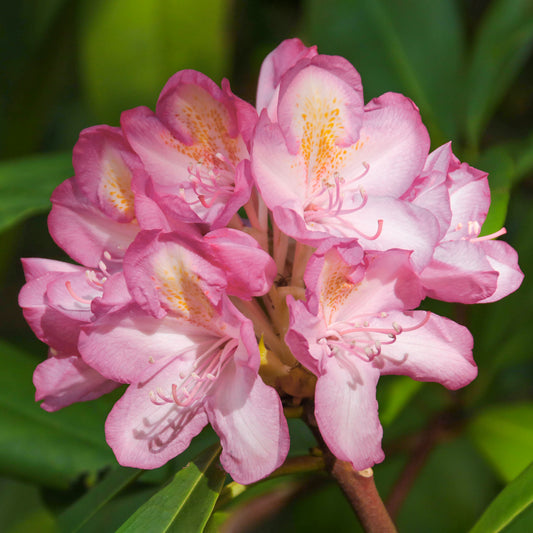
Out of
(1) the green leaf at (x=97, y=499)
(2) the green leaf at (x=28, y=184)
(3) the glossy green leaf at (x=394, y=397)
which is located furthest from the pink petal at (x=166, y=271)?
(3) the glossy green leaf at (x=394, y=397)

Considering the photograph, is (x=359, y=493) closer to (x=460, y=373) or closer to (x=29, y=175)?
(x=460, y=373)

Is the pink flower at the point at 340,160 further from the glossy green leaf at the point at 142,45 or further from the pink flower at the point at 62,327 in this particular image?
the glossy green leaf at the point at 142,45

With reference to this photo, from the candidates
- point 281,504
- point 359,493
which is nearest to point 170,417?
point 359,493

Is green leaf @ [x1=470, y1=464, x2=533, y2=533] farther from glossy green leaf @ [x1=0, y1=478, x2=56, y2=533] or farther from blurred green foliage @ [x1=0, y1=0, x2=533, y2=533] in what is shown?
glossy green leaf @ [x1=0, y1=478, x2=56, y2=533]

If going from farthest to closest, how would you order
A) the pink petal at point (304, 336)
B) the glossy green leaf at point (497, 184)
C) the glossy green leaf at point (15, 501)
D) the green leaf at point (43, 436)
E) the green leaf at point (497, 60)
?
the glossy green leaf at point (15, 501)
the green leaf at point (497, 60)
the green leaf at point (43, 436)
the glossy green leaf at point (497, 184)
the pink petal at point (304, 336)

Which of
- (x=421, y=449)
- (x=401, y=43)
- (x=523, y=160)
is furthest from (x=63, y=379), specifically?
(x=401, y=43)

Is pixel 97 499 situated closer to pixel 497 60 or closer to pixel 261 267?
pixel 261 267

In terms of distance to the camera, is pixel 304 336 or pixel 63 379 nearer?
pixel 304 336
